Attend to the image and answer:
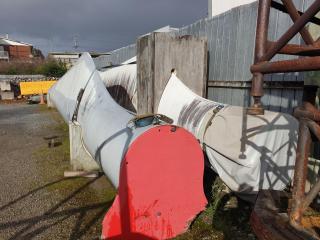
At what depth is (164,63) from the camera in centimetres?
661

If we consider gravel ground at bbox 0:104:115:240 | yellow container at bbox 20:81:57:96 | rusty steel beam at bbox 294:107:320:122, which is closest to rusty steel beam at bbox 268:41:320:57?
rusty steel beam at bbox 294:107:320:122

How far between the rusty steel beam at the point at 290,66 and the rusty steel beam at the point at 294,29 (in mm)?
83

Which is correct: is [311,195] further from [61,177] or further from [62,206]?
[61,177]

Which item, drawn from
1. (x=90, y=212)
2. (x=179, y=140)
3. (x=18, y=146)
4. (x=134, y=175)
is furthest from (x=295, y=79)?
(x=18, y=146)

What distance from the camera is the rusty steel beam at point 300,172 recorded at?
6.97 ft

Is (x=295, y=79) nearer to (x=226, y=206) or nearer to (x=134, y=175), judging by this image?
(x=226, y=206)

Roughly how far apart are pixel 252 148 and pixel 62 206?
330 cm

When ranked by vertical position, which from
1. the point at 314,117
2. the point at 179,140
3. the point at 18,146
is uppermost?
the point at 314,117

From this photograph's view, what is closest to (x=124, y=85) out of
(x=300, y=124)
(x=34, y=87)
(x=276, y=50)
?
(x=276, y=50)

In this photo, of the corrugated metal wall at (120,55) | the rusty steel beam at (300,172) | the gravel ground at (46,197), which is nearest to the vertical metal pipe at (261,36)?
the rusty steel beam at (300,172)

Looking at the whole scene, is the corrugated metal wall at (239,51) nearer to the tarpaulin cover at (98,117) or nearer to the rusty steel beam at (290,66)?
the tarpaulin cover at (98,117)

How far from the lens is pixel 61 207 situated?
510 cm

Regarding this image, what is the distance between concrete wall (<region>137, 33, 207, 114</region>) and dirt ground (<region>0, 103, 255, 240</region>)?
218cm

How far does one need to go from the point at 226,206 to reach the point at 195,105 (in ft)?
6.42
